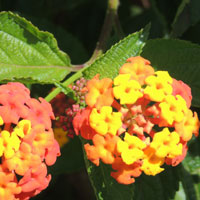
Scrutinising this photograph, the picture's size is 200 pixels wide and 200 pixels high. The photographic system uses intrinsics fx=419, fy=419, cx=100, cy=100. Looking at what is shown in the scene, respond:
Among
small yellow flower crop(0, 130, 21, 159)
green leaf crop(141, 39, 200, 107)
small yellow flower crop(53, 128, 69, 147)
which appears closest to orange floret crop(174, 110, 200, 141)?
green leaf crop(141, 39, 200, 107)

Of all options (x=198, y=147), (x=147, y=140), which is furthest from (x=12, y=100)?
(x=198, y=147)

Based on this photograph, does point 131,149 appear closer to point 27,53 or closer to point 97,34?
point 27,53

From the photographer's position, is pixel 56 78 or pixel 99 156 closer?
pixel 99 156

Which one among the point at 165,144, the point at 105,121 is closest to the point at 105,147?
the point at 105,121

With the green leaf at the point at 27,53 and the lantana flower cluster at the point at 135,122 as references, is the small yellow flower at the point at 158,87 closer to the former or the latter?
the lantana flower cluster at the point at 135,122

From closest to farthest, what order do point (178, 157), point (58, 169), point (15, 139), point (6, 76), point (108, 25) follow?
point (15, 139) < point (178, 157) < point (6, 76) < point (108, 25) < point (58, 169)

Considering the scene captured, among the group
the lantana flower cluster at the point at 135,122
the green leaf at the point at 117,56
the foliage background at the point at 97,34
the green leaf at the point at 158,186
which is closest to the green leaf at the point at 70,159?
the foliage background at the point at 97,34

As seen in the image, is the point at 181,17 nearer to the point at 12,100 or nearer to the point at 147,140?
the point at 147,140
